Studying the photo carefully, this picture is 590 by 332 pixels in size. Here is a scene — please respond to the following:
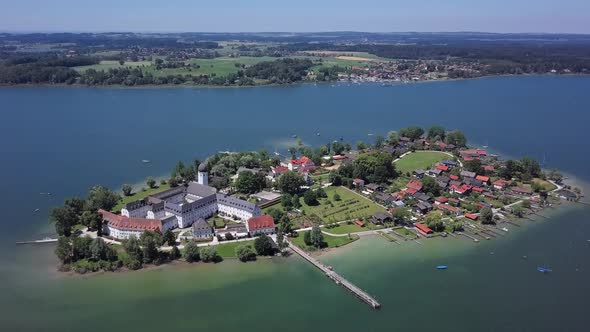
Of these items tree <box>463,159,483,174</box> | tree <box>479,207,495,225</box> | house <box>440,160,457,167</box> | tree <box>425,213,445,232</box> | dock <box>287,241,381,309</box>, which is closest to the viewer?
dock <box>287,241,381,309</box>

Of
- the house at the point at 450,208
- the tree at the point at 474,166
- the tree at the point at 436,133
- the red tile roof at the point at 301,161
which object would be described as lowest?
the house at the point at 450,208

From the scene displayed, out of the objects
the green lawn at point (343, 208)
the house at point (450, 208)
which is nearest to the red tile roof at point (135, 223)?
the green lawn at point (343, 208)

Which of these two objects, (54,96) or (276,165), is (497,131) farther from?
(54,96)

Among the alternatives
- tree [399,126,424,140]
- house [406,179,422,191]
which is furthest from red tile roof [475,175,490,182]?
tree [399,126,424,140]

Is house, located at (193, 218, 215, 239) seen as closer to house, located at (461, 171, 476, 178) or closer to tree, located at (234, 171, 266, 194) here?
tree, located at (234, 171, 266, 194)

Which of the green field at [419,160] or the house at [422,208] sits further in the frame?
the green field at [419,160]

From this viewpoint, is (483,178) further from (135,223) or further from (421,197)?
(135,223)

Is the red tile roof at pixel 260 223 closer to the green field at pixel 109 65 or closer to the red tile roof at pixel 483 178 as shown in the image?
the red tile roof at pixel 483 178
